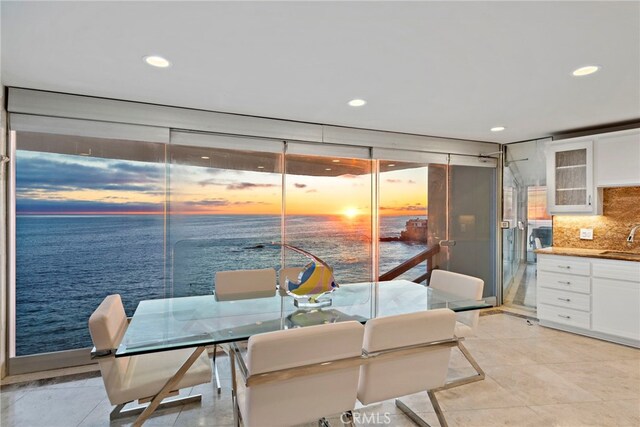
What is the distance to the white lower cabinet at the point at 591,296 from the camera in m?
3.50

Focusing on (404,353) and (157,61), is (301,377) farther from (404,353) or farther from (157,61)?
(157,61)

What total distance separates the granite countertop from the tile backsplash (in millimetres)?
125

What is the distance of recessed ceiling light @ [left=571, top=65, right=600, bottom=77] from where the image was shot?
234cm

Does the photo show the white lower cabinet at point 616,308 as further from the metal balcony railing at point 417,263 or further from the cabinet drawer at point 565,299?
the metal balcony railing at point 417,263

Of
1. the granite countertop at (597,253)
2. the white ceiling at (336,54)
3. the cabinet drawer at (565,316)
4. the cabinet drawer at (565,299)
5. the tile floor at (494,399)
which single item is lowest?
the tile floor at (494,399)

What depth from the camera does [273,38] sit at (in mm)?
1970

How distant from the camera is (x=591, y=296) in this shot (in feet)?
12.4

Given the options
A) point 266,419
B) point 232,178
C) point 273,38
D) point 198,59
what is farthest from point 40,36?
point 266,419

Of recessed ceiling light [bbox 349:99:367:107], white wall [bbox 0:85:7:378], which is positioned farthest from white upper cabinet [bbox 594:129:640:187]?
white wall [bbox 0:85:7:378]

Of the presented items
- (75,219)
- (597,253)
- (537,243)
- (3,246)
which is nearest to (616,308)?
(597,253)

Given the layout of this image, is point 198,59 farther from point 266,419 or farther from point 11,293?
point 11,293

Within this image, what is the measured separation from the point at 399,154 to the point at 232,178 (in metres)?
2.14

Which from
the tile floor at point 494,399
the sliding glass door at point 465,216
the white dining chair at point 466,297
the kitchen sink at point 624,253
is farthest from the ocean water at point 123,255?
the kitchen sink at point 624,253

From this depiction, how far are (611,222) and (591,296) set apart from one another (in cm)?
99
